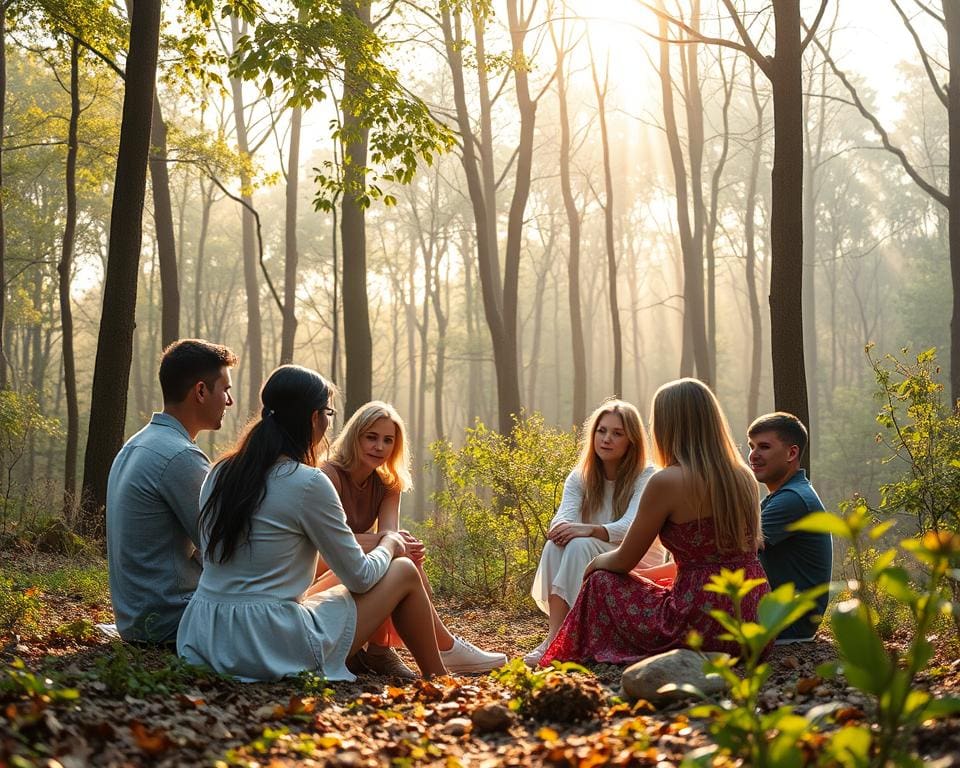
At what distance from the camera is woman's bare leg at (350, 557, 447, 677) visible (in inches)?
178

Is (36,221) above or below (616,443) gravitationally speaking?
above

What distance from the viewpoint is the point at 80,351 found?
4400 cm

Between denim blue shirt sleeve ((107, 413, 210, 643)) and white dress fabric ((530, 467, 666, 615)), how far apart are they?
214 cm

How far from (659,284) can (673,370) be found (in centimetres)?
503

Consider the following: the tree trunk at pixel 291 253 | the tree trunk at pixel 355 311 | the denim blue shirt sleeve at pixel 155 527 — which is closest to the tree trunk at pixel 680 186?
the tree trunk at pixel 291 253

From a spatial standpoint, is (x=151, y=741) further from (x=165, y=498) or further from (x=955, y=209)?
(x=955, y=209)

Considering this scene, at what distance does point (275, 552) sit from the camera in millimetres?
4195

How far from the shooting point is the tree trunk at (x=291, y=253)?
20.3m

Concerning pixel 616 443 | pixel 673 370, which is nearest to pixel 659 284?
pixel 673 370

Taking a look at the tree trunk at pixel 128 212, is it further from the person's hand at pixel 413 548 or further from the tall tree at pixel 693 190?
the tall tree at pixel 693 190

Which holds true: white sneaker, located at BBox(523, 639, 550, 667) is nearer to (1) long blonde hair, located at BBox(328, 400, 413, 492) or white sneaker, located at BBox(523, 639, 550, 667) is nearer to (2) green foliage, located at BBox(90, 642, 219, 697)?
(1) long blonde hair, located at BBox(328, 400, 413, 492)

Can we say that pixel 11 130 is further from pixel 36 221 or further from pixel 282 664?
pixel 282 664

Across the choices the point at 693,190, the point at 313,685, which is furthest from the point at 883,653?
the point at 693,190

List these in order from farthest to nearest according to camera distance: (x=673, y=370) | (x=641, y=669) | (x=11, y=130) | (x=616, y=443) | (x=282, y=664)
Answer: (x=673, y=370) < (x=11, y=130) < (x=616, y=443) < (x=282, y=664) < (x=641, y=669)
